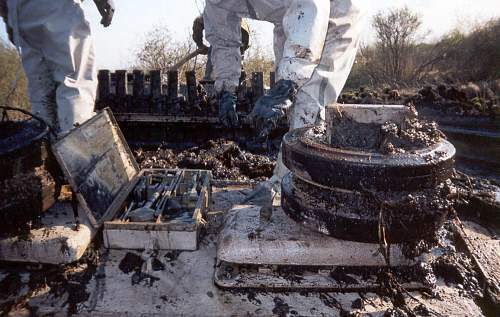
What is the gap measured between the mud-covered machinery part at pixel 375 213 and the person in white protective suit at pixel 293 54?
52 centimetres

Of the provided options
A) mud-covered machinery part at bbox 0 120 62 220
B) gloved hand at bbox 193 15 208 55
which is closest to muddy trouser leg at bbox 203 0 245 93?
mud-covered machinery part at bbox 0 120 62 220

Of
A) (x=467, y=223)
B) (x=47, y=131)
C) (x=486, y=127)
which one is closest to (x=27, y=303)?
(x=47, y=131)

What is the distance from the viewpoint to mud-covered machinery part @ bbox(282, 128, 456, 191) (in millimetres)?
1533

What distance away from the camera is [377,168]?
1.53 metres

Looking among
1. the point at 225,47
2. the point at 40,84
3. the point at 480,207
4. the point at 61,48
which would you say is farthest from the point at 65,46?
the point at 480,207

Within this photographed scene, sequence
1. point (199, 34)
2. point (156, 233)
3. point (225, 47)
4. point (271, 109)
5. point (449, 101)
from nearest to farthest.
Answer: point (156, 233)
point (271, 109)
point (225, 47)
point (449, 101)
point (199, 34)

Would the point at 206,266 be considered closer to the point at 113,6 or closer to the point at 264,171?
the point at 264,171

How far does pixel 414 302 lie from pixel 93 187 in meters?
1.60

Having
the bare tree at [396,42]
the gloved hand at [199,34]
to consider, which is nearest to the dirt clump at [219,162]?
the gloved hand at [199,34]

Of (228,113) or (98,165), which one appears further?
(228,113)

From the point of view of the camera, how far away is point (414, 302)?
1594mm

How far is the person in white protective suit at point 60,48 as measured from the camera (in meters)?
3.19

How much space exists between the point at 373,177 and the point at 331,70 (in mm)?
1558

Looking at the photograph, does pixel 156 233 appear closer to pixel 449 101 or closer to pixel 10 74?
pixel 449 101
